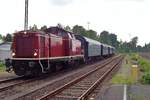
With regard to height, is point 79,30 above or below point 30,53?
above

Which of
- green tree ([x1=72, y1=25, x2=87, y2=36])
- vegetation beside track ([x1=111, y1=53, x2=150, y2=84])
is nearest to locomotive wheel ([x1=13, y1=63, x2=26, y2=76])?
vegetation beside track ([x1=111, y1=53, x2=150, y2=84])

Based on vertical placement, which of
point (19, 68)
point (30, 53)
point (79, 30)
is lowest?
point (19, 68)

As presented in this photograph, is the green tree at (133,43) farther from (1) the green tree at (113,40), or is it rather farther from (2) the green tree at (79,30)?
(2) the green tree at (79,30)

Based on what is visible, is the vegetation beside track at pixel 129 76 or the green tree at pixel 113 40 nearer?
the vegetation beside track at pixel 129 76

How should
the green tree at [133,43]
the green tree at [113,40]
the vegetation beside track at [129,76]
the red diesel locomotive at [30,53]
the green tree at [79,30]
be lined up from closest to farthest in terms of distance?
the vegetation beside track at [129,76] < the red diesel locomotive at [30,53] < the green tree at [79,30] < the green tree at [133,43] < the green tree at [113,40]

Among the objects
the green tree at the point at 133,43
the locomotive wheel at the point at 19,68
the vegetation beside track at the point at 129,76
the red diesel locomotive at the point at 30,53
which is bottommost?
the vegetation beside track at the point at 129,76

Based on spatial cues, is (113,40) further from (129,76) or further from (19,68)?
(19,68)

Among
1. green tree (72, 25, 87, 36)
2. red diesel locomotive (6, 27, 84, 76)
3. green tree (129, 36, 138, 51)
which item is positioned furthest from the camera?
green tree (129, 36, 138, 51)

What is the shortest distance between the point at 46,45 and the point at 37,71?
2143 mm

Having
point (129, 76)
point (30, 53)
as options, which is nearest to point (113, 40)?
point (129, 76)

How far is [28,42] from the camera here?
2319cm

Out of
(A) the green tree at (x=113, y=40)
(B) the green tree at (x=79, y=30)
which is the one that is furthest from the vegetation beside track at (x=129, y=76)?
(A) the green tree at (x=113, y=40)

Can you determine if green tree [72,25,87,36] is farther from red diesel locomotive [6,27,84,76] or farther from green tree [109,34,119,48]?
red diesel locomotive [6,27,84,76]

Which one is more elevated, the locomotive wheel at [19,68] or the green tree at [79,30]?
the green tree at [79,30]
